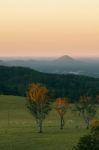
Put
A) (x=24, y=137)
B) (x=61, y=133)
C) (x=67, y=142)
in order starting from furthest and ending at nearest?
(x=61, y=133), (x=24, y=137), (x=67, y=142)

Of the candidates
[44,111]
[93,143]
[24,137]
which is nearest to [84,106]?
[44,111]

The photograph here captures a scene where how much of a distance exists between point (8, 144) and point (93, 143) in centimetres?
3085

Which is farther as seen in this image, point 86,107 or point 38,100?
point 86,107

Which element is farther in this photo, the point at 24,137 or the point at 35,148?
the point at 24,137

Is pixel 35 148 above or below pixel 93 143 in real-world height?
below

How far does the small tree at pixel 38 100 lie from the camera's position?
98375mm

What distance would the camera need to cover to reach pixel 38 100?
98.8m

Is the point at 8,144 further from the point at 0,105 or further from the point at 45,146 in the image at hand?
the point at 0,105

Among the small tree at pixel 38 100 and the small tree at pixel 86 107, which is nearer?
the small tree at pixel 38 100

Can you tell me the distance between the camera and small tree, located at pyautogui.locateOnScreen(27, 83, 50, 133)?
9838 cm

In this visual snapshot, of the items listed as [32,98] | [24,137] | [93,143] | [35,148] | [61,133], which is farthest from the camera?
[32,98]

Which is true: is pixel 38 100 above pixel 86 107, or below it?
above

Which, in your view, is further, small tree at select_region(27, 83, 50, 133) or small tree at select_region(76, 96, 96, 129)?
small tree at select_region(76, 96, 96, 129)

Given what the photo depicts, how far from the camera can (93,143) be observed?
44406 mm
